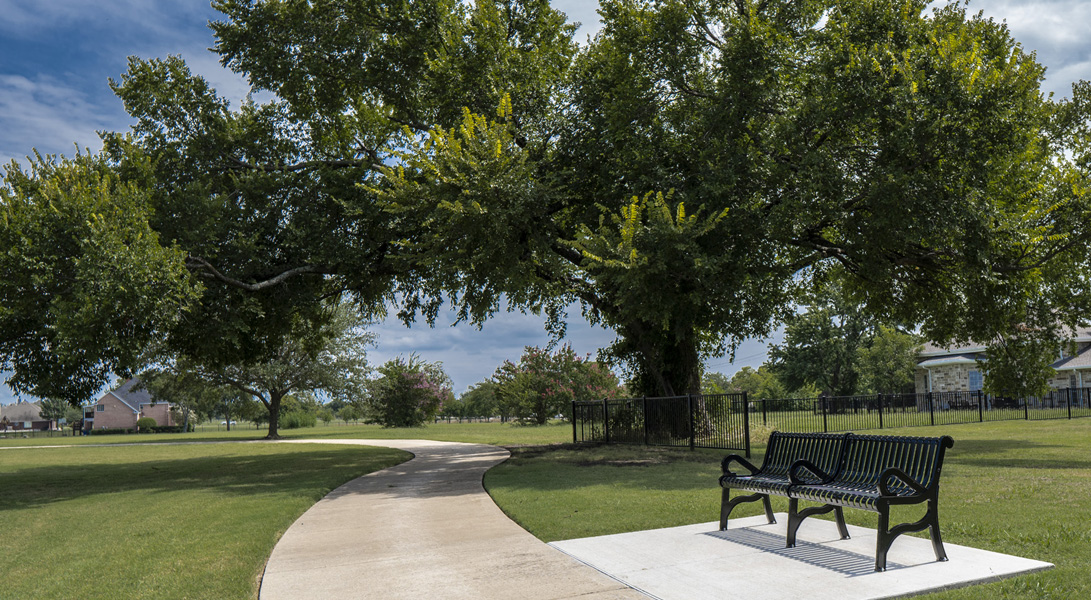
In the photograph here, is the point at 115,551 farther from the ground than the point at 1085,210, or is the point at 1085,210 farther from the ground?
the point at 1085,210

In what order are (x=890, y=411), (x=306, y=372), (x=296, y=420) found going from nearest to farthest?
(x=890, y=411) < (x=306, y=372) < (x=296, y=420)

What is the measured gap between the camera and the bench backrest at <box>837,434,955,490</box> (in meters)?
6.55

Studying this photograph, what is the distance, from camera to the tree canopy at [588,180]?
15.8 m

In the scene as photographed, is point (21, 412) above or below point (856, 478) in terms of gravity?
below

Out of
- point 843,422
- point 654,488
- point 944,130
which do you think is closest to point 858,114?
point 944,130

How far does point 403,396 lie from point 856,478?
43.5 metres

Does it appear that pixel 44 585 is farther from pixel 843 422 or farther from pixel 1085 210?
pixel 843 422

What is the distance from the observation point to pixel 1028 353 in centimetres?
2266

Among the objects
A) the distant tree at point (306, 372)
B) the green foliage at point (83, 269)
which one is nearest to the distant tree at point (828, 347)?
the distant tree at point (306, 372)

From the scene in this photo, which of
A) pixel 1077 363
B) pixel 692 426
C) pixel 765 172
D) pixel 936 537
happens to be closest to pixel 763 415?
pixel 692 426

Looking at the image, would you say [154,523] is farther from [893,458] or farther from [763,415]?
[763,415]

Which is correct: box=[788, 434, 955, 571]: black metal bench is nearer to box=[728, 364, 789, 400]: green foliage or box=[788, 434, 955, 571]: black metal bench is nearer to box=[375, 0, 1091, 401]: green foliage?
box=[375, 0, 1091, 401]: green foliage

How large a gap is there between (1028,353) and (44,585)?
24813mm

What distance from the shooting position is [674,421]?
2034cm
